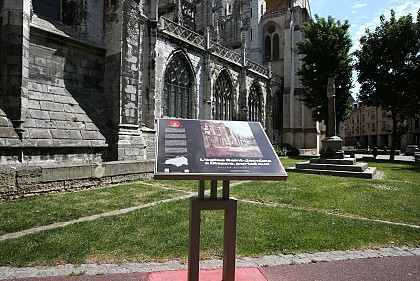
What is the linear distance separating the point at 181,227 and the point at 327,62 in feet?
76.5

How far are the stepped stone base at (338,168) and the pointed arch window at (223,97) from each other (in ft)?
30.7

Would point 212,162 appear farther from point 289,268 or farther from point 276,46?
point 276,46

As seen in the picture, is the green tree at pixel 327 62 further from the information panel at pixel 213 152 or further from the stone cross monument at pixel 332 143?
the information panel at pixel 213 152

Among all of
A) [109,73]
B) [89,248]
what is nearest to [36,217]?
[89,248]

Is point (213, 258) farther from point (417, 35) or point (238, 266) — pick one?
point (417, 35)

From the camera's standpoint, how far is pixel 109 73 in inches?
403

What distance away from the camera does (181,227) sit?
448 centimetres

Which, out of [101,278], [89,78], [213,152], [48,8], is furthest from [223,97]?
[101,278]

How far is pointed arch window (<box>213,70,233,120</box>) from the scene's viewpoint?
2127cm

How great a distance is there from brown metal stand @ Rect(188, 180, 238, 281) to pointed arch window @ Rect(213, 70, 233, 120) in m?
18.3

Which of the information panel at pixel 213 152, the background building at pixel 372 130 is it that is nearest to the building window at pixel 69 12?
the information panel at pixel 213 152

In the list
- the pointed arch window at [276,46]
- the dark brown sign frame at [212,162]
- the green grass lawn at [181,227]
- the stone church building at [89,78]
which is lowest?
the green grass lawn at [181,227]

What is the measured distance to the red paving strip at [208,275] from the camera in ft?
9.58

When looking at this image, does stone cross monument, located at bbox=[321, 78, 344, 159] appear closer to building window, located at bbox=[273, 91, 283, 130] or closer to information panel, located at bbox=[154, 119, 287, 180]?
information panel, located at bbox=[154, 119, 287, 180]
